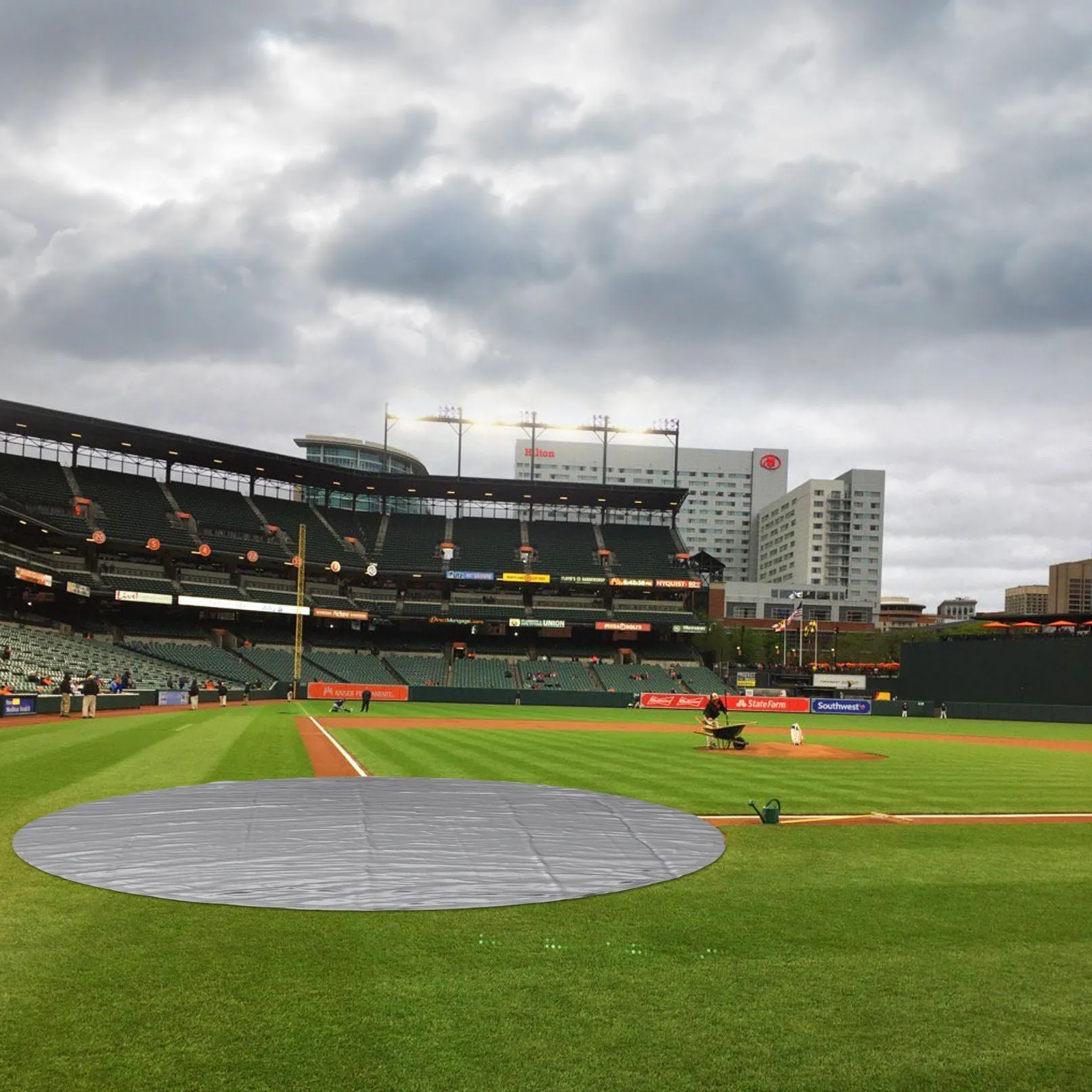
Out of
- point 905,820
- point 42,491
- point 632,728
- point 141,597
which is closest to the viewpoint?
point 905,820

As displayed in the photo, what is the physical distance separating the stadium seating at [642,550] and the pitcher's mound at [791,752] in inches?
2246

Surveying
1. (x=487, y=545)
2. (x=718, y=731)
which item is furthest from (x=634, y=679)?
(x=718, y=731)

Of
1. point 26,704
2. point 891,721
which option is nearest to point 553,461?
point 891,721

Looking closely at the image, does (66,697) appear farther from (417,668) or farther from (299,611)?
(417,668)

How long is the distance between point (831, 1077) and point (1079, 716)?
2563 inches

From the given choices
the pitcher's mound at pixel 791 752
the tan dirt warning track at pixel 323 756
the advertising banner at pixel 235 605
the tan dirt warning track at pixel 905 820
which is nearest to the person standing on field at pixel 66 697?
the tan dirt warning track at pixel 323 756

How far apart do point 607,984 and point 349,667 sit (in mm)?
66331

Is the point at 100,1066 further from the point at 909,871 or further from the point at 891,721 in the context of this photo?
the point at 891,721

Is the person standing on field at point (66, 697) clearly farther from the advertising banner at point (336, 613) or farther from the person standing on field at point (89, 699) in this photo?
the advertising banner at point (336, 613)

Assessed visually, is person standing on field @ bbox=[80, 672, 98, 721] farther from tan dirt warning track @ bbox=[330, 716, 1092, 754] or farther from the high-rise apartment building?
the high-rise apartment building

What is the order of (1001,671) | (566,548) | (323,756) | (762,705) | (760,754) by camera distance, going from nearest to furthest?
(323,756), (760,754), (762,705), (1001,671), (566,548)

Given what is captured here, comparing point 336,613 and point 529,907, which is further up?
point 336,613

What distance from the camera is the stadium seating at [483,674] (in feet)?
233

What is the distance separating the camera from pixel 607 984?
20.6 feet
